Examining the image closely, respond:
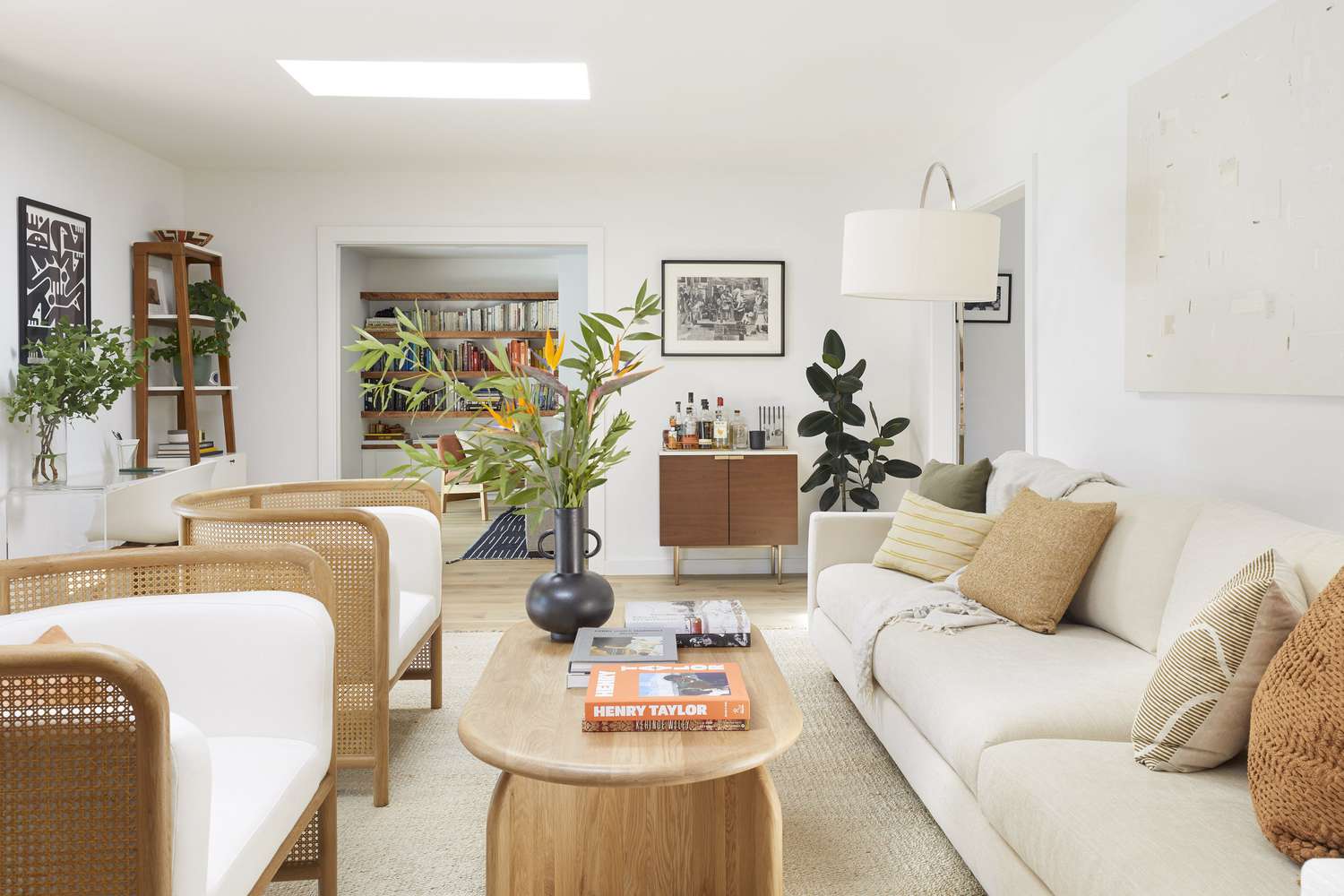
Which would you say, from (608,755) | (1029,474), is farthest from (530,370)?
(1029,474)

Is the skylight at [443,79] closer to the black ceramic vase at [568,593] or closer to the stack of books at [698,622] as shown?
the black ceramic vase at [568,593]

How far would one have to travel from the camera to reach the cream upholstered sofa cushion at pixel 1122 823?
4.14 feet

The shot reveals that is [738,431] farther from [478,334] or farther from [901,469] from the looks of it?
[478,334]

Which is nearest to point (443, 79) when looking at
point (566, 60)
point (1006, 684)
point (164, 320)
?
point (566, 60)

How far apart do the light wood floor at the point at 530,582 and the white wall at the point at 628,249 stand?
1.33 feet

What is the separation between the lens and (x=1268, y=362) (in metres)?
2.45

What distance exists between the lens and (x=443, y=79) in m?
3.87

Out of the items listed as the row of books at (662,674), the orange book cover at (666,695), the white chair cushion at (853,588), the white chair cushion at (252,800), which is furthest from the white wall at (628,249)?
the white chair cushion at (252,800)

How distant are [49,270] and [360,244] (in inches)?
64.8

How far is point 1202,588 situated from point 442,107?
11.8 ft

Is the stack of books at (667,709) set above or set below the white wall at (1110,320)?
below

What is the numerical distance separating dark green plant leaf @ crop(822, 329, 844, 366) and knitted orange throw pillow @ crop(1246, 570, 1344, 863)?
12.4ft

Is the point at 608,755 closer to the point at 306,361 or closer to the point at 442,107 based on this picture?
the point at 442,107

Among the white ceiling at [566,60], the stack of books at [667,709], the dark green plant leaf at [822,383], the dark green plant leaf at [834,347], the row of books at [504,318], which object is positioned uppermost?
the white ceiling at [566,60]
